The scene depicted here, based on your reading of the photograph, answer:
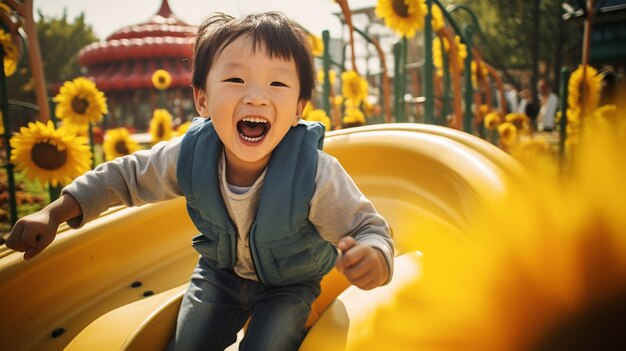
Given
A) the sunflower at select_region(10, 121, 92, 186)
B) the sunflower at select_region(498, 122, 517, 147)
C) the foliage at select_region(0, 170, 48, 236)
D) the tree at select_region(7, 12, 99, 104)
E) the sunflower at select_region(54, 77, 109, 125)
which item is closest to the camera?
the sunflower at select_region(10, 121, 92, 186)

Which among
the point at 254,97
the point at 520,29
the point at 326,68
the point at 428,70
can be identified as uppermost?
the point at 520,29

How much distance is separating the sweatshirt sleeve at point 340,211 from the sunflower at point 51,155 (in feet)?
4.86

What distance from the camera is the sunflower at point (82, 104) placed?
8.57 ft

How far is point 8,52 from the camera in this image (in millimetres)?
2275

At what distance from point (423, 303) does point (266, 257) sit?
39 centimetres

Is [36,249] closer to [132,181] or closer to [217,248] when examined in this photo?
[132,181]

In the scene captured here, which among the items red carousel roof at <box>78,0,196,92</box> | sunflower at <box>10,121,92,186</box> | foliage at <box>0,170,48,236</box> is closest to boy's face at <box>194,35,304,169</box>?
sunflower at <box>10,121,92,186</box>

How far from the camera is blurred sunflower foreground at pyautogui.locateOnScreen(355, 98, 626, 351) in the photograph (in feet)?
1.98

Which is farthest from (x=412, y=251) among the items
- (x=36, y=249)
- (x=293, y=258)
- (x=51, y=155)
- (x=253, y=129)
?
(x=51, y=155)

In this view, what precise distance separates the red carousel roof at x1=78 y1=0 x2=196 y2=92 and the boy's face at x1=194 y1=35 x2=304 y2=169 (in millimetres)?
16619

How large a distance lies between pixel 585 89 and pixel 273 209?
2.69 m

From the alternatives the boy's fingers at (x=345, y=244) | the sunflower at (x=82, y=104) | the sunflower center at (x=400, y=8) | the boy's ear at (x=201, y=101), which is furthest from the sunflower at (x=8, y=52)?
the boy's fingers at (x=345, y=244)

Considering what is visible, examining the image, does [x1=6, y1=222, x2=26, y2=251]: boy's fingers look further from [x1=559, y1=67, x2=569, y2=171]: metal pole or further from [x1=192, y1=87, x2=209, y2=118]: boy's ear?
[x1=559, y1=67, x2=569, y2=171]: metal pole

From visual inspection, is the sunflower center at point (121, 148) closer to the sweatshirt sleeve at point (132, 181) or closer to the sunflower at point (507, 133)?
the sweatshirt sleeve at point (132, 181)
